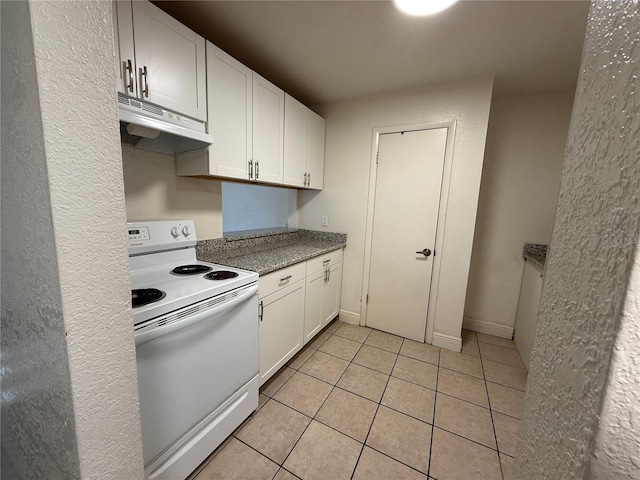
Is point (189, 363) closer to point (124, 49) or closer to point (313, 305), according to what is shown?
point (313, 305)

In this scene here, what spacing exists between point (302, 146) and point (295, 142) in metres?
0.11

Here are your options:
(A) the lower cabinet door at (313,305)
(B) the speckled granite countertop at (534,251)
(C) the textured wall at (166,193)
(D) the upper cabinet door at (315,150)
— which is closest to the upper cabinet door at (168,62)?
(C) the textured wall at (166,193)

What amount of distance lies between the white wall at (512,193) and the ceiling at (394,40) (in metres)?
0.21

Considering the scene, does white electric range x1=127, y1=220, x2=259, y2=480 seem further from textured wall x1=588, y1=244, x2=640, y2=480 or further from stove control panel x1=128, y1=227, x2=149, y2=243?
textured wall x1=588, y1=244, x2=640, y2=480

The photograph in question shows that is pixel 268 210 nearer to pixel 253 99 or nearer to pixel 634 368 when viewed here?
pixel 253 99

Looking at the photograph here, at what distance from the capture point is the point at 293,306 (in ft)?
6.20

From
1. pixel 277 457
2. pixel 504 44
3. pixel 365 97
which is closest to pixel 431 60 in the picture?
pixel 504 44

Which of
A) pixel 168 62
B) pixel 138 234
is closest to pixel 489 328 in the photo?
pixel 138 234

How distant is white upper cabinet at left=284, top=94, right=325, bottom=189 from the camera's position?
210 cm

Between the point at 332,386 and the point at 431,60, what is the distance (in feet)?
7.92

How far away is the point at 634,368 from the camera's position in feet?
0.70

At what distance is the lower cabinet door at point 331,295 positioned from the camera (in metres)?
2.40

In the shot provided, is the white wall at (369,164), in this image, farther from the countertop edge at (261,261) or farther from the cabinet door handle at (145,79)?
the cabinet door handle at (145,79)

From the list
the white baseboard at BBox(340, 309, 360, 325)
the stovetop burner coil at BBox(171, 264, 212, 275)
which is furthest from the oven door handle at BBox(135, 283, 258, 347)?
the white baseboard at BBox(340, 309, 360, 325)
